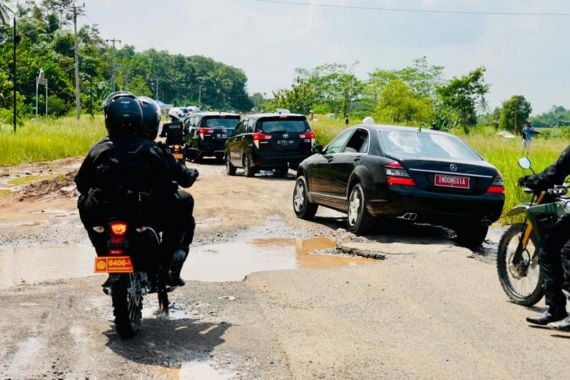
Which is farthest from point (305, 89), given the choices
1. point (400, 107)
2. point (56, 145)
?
point (56, 145)

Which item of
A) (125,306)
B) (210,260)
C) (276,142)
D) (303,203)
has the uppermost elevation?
(276,142)

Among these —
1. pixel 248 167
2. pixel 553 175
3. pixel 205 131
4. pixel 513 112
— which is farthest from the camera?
pixel 513 112

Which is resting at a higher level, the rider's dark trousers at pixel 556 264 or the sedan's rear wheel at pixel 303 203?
the rider's dark trousers at pixel 556 264

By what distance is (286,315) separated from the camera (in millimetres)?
6258

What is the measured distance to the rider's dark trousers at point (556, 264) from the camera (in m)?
5.96

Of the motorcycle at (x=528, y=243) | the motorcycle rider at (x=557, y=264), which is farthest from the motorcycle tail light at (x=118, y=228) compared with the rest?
the motorcycle at (x=528, y=243)

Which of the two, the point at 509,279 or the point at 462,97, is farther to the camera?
the point at 462,97

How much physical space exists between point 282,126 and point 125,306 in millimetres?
16053

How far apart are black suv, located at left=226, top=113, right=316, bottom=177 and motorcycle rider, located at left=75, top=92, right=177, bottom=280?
584 inches

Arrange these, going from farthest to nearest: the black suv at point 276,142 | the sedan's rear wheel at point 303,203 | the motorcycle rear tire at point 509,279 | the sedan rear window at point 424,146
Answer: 1. the black suv at point 276,142
2. the sedan's rear wheel at point 303,203
3. the sedan rear window at point 424,146
4. the motorcycle rear tire at point 509,279

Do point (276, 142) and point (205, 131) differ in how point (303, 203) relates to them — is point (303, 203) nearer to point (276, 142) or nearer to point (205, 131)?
point (276, 142)

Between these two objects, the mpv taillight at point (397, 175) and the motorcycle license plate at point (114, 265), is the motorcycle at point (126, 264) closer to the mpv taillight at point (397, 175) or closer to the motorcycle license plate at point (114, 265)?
the motorcycle license plate at point (114, 265)

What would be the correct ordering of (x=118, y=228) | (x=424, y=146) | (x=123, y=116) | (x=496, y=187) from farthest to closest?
(x=424, y=146) < (x=496, y=187) < (x=123, y=116) < (x=118, y=228)

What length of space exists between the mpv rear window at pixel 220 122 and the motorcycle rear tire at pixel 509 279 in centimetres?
2089
